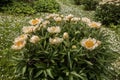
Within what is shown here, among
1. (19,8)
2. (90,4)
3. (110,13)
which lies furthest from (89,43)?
(90,4)

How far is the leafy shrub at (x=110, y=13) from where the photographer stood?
15.5m

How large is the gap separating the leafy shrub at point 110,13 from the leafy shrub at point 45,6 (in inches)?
117

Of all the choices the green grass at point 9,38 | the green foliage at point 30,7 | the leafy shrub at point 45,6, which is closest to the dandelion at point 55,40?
the green grass at point 9,38

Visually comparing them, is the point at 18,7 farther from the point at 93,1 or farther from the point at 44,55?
the point at 44,55

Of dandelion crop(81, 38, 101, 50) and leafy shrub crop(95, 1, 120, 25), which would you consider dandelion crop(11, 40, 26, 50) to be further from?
leafy shrub crop(95, 1, 120, 25)

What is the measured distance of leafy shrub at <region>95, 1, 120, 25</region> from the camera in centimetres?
1552

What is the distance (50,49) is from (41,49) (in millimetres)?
214

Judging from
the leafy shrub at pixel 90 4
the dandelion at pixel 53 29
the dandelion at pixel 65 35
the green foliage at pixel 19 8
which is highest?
the dandelion at pixel 53 29

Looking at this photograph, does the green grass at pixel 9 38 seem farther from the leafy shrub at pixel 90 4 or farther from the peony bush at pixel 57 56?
the leafy shrub at pixel 90 4

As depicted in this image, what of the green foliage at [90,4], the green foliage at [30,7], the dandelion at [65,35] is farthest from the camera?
the green foliage at [90,4]

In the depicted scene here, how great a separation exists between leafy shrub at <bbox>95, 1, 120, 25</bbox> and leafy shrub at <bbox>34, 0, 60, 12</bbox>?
298 cm

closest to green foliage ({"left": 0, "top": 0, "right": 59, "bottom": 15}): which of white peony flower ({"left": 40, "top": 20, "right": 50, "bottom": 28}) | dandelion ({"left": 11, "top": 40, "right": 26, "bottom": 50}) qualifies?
white peony flower ({"left": 40, "top": 20, "right": 50, "bottom": 28})

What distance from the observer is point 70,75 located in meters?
6.52

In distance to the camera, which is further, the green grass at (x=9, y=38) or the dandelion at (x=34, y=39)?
the green grass at (x=9, y=38)
